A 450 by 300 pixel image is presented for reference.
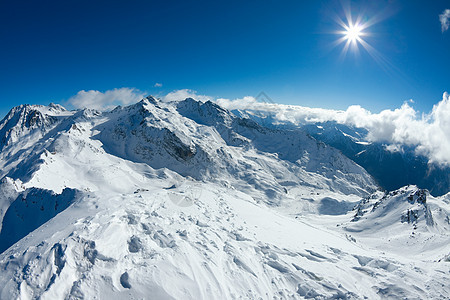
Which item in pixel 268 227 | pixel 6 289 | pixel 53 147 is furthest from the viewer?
pixel 53 147

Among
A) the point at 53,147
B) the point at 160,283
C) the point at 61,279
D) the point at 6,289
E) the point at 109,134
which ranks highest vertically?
the point at 109,134

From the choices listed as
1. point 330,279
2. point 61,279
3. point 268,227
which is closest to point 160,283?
point 61,279

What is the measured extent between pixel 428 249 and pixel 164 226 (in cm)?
5285

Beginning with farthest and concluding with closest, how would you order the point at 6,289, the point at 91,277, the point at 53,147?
1. the point at 53,147
2. the point at 91,277
3. the point at 6,289

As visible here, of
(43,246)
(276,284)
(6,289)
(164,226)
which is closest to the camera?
(6,289)

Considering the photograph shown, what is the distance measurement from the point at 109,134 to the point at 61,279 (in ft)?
663

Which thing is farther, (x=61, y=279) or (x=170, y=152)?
(x=170, y=152)

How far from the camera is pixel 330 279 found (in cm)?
1881

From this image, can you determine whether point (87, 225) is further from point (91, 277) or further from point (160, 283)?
point (160, 283)

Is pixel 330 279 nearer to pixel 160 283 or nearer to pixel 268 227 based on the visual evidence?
pixel 268 227

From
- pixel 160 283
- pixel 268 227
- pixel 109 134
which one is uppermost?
pixel 109 134

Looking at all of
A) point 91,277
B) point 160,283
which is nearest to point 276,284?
point 160,283

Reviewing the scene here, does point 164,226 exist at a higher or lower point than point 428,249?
lower

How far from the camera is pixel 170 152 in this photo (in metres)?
187
